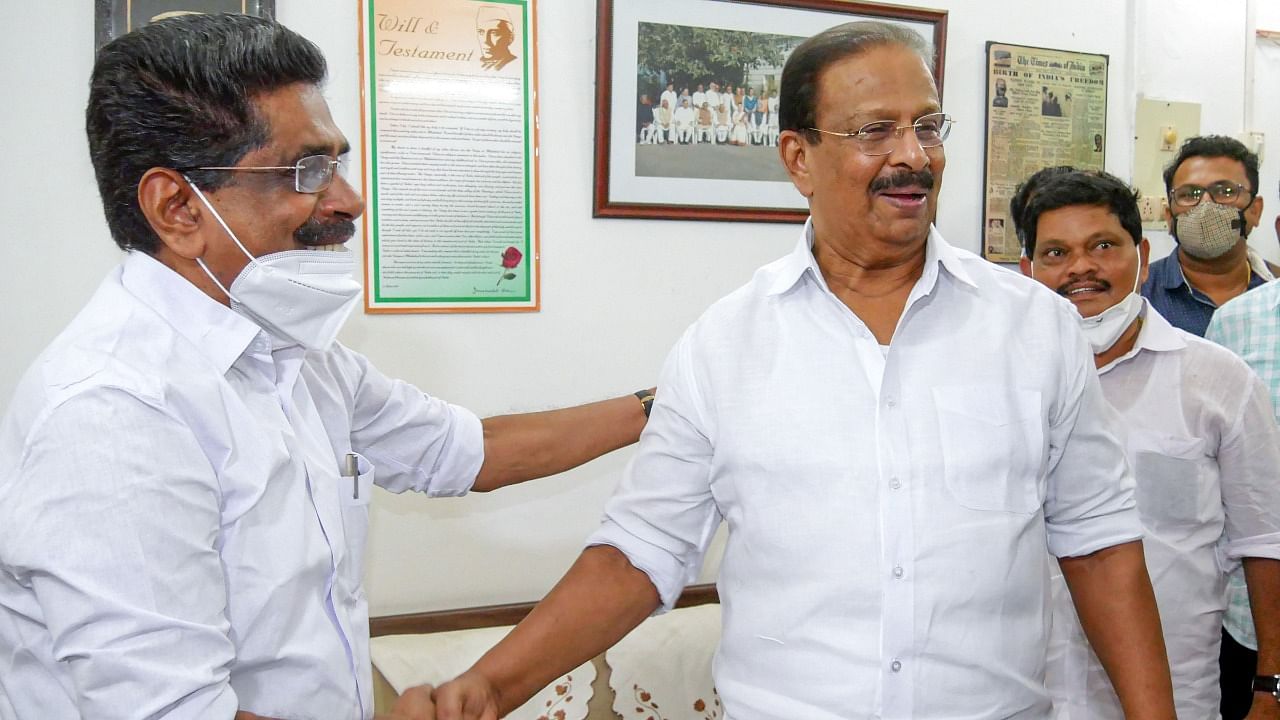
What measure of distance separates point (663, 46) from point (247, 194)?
137cm

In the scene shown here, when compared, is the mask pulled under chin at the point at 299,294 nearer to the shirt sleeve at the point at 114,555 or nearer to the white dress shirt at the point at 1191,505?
the shirt sleeve at the point at 114,555

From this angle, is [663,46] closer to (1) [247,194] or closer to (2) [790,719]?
(1) [247,194]

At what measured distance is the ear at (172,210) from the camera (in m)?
1.16

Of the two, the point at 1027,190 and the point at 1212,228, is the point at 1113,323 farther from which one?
the point at 1212,228

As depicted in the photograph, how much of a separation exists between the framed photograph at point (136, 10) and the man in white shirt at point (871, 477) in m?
1.27

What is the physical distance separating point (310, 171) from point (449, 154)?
3.23 feet

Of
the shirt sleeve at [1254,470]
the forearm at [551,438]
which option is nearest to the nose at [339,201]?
the forearm at [551,438]

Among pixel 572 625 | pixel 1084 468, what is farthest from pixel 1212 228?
pixel 572 625

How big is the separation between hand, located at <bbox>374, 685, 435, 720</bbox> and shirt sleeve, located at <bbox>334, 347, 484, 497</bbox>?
0.42 metres

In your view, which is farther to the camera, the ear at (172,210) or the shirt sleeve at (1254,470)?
the shirt sleeve at (1254,470)

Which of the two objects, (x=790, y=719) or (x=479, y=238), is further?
(x=479, y=238)

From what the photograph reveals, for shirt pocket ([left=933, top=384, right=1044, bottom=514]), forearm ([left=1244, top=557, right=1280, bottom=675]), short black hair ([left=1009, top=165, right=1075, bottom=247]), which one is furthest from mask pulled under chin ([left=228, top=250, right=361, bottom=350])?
forearm ([left=1244, top=557, right=1280, bottom=675])

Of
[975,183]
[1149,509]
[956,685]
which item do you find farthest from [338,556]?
[975,183]

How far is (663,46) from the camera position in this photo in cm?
234
